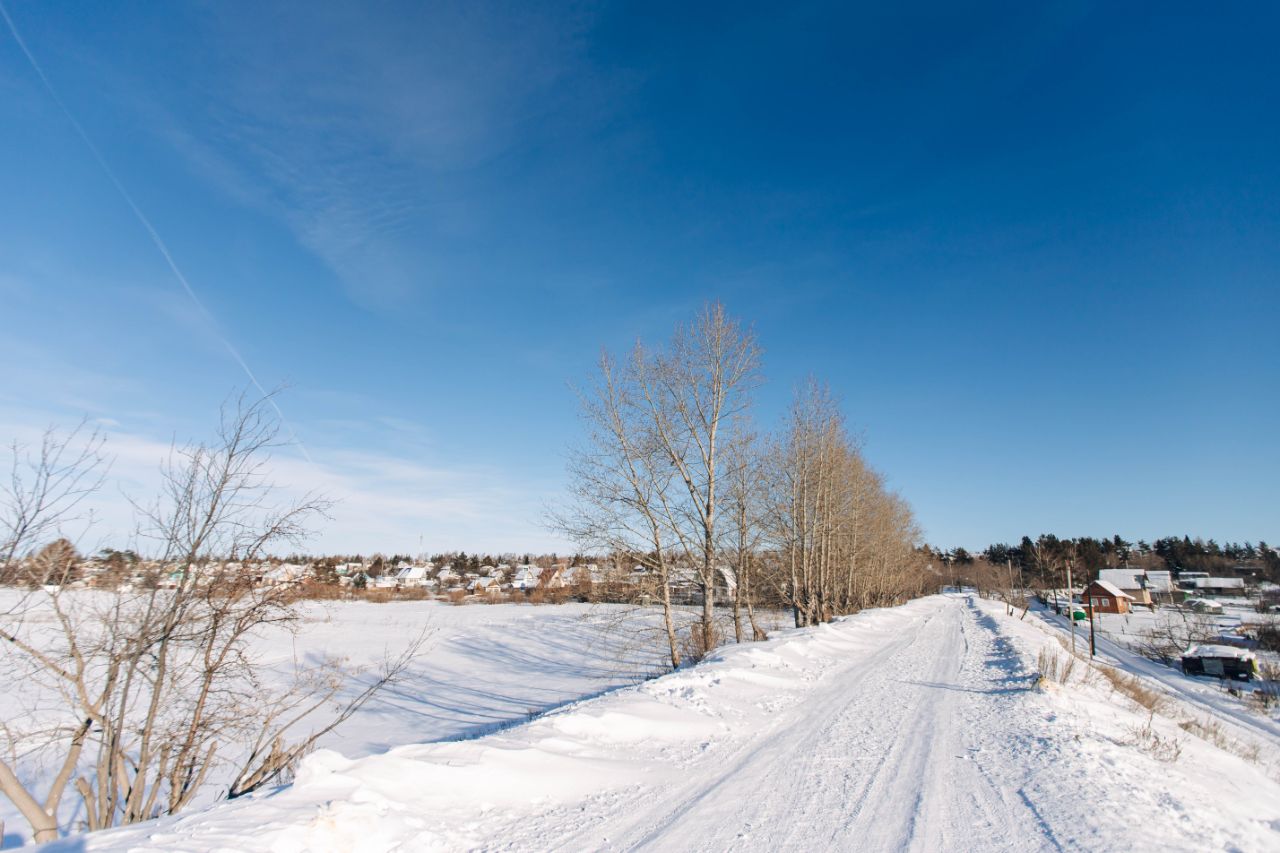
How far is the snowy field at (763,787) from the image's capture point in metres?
4.12

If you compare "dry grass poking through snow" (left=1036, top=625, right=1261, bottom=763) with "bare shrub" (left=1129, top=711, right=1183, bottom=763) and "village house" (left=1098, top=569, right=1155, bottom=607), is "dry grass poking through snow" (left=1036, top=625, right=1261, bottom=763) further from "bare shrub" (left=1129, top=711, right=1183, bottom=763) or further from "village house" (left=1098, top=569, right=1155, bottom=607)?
"village house" (left=1098, top=569, right=1155, bottom=607)

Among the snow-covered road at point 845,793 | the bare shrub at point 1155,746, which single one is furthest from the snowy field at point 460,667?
the bare shrub at point 1155,746

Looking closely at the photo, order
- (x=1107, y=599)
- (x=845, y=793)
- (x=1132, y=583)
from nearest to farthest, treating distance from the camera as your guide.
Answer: (x=845, y=793) → (x=1107, y=599) → (x=1132, y=583)

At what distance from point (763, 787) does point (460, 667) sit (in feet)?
74.0

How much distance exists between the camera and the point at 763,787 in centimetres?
539

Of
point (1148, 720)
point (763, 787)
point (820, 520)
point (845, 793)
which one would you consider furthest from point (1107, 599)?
point (763, 787)

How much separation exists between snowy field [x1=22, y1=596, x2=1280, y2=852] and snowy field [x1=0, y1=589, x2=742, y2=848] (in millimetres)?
3963

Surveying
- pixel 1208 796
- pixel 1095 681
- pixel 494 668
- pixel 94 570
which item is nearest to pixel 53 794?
pixel 94 570

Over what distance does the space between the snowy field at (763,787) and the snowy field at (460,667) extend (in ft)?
13.0

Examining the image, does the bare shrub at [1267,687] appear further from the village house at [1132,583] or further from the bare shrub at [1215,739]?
the village house at [1132,583]

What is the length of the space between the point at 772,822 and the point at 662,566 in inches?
439

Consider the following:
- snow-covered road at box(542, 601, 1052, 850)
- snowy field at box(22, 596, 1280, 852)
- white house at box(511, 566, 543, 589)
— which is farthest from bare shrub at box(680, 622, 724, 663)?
white house at box(511, 566, 543, 589)

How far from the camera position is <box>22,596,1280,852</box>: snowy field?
162 inches

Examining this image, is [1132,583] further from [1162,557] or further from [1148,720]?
[1148,720]
